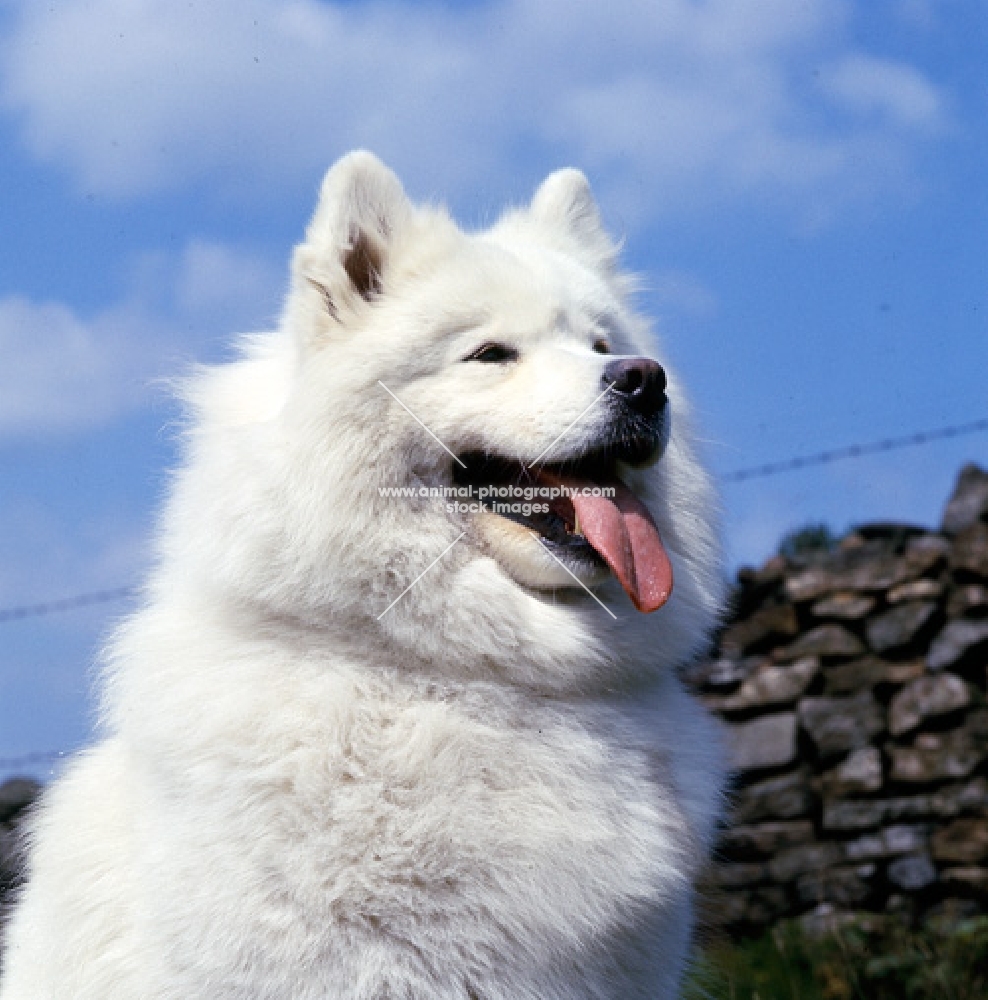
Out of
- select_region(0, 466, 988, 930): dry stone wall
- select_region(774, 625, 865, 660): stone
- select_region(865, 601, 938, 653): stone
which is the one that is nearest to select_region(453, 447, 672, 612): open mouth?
select_region(0, 466, 988, 930): dry stone wall

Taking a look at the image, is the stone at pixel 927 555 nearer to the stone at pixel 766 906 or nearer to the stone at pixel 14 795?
the stone at pixel 766 906

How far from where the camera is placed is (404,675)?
292 centimetres

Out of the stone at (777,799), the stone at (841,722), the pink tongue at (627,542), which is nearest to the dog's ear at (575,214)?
the pink tongue at (627,542)

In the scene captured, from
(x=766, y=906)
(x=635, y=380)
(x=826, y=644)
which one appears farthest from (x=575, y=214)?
(x=766, y=906)

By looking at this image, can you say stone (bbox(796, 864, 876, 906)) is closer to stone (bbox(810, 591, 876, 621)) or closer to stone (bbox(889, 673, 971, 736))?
stone (bbox(889, 673, 971, 736))

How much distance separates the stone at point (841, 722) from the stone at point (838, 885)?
0.65 metres

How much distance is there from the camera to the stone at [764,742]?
7.14 meters

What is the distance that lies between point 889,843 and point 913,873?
20 centimetres

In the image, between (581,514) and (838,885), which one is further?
(838,885)

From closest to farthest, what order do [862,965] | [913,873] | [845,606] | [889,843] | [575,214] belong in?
[575,214], [862,965], [913,873], [889,843], [845,606]

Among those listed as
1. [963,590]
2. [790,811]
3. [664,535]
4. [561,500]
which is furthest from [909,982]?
[561,500]

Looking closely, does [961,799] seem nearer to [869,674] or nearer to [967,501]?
[869,674]

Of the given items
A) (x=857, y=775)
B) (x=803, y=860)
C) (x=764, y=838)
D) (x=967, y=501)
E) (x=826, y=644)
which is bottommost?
(x=803, y=860)

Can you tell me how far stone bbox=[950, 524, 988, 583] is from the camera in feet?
22.4
